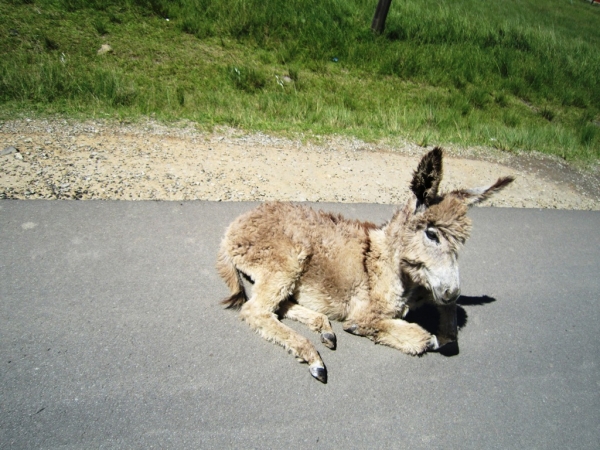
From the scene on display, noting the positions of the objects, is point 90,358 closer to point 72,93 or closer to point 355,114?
point 72,93

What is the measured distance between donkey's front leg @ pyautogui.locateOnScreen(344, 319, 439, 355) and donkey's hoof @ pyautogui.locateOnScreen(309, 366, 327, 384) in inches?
25.2

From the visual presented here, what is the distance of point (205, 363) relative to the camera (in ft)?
12.4

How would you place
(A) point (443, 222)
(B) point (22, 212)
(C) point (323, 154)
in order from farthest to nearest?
(C) point (323, 154), (B) point (22, 212), (A) point (443, 222)

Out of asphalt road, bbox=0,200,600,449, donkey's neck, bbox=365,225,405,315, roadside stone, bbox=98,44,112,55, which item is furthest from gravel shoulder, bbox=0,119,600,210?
roadside stone, bbox=98,44,112,55

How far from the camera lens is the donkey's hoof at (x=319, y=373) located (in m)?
3.82

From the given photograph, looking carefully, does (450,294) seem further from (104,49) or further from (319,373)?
(104,49)

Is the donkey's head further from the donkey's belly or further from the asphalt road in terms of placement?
the asphalt road

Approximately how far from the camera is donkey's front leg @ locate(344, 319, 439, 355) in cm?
421

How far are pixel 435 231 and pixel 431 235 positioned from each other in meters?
0.07

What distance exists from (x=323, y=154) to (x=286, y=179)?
51.7 inches

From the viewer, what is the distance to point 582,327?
5.15m

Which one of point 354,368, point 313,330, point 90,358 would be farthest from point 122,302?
point 354,368

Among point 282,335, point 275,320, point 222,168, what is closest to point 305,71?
point 222,168

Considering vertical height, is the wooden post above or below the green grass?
above
